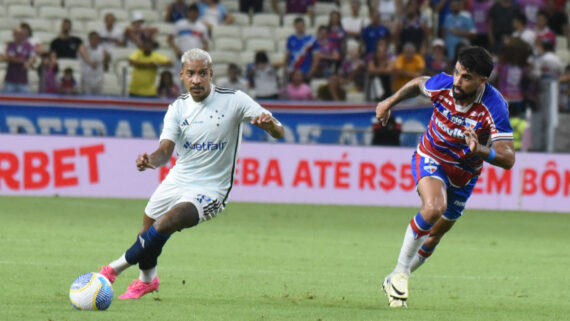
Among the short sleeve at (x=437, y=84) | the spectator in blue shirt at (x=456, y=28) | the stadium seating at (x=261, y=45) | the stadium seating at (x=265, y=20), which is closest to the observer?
the short sleeve at (x=437, y=84)

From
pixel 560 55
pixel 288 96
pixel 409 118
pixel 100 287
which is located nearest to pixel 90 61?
pixel 288 96

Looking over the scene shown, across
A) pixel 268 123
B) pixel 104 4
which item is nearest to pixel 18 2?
pixel 104 4

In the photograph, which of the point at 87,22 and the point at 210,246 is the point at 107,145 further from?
the point at 210,246

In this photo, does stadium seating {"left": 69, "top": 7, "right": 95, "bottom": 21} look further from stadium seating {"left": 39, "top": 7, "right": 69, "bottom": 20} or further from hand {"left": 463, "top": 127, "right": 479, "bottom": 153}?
hand {"left": 463, "top": 127, "right": 479, "bottom": 153}

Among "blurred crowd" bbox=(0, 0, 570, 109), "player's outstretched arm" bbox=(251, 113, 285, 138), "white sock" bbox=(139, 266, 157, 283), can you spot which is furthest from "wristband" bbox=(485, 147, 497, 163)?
"blurred crowd" bbox=(0, 0, 570, 109)

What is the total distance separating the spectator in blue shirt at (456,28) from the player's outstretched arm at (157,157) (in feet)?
47.6

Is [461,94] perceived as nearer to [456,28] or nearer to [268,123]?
[268,123]

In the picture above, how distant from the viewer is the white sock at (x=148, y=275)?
8742mm

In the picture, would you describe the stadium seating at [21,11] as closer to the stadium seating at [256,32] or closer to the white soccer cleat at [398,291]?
the stadium seating at [256,32]

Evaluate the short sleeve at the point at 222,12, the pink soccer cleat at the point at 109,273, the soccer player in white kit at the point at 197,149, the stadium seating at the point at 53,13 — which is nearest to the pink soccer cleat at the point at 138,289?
the soccer player in white kit at the point at 197,149

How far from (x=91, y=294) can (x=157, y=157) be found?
1.15 m

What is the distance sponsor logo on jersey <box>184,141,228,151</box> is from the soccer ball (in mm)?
1408

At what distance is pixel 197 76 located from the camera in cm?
863

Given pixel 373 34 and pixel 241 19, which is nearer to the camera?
pixel 373 34
